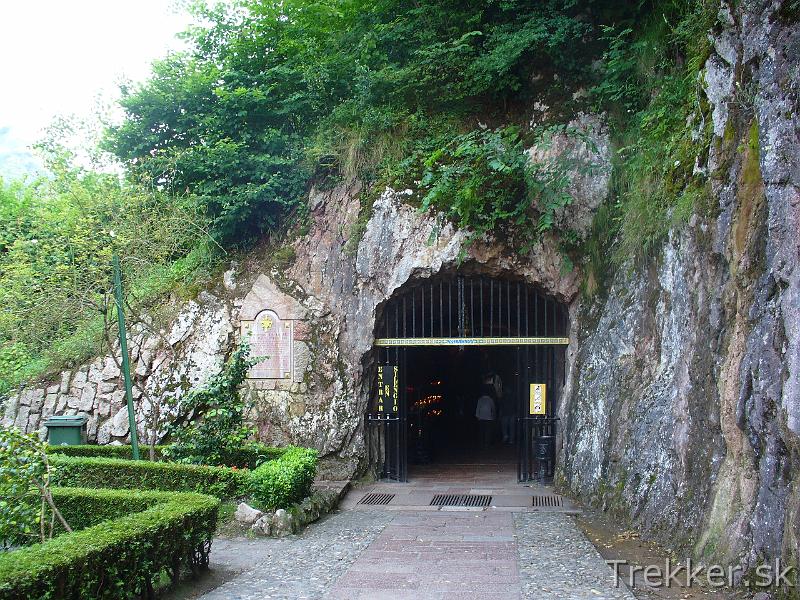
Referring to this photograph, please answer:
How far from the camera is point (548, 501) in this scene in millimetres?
9703

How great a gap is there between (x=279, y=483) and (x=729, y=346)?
5.20 meters

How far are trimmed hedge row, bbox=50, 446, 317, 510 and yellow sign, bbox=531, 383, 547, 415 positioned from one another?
3.75m

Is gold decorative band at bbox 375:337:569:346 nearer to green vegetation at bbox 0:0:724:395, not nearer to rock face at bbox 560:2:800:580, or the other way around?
green vegetation at bbox 0:0:724:395

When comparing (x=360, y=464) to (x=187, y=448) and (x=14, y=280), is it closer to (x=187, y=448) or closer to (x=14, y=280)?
(x=187, y=448)

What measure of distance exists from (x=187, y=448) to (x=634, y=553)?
6003mm

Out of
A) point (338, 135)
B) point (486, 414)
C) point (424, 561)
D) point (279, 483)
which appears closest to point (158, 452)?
point (279, 483)

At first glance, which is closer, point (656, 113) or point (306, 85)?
point (656, 113)

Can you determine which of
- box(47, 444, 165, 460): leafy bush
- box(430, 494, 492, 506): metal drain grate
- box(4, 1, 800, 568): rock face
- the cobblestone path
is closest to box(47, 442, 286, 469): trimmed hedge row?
box(47, 444, 165, 460): leafy bush

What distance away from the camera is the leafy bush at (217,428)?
9398 millimetres

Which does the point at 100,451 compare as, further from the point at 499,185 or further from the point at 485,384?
the point at 485,384

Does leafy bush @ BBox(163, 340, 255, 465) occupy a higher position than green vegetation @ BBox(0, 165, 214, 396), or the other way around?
green vegetation @ BBox(0, 165, 214, 396)

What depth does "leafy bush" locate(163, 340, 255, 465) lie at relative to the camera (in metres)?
9.40

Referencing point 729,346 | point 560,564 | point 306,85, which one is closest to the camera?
point 729,346

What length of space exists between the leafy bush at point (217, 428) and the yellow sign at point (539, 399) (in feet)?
14.6
